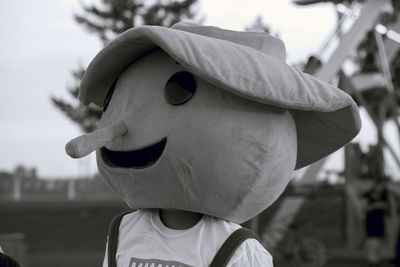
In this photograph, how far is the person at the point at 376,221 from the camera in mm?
8164

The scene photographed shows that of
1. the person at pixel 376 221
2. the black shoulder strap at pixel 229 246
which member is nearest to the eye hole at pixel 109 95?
the black shoulder strap at pixel 229 246

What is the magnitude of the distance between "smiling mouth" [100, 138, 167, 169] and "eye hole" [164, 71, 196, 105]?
0.55 ft

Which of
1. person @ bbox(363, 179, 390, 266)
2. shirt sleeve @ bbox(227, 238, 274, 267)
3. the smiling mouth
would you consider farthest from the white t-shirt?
person @ bbox(363, 179, 390, 266)

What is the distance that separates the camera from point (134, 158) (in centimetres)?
222

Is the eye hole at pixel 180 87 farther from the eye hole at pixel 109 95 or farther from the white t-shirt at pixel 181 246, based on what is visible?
the white t-shirt at pixel 181 246

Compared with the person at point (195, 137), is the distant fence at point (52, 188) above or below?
below

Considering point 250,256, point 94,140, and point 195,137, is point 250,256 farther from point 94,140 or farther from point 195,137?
point 94,140

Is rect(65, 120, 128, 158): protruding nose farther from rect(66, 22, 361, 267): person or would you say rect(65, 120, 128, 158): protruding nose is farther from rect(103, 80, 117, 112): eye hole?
rect(103, 80, 117, 112): eye hole

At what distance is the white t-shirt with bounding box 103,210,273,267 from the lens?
210cm

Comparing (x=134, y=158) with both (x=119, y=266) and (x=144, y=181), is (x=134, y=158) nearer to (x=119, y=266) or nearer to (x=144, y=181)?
(x=144, y=181)

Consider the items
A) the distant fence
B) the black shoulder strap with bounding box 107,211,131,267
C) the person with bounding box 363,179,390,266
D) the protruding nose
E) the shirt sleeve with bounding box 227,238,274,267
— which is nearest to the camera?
the protruding nose

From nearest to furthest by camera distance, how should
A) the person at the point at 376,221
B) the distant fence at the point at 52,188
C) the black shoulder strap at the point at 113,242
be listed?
1. the black shoulder strap at the point at 113,242
2. the person at the point at 376,221
3. the distant fence at the point at 52,188

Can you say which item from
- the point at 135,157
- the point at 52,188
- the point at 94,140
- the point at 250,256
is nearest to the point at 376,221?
the point at 250,256

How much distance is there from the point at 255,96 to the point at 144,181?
0.53 metres
